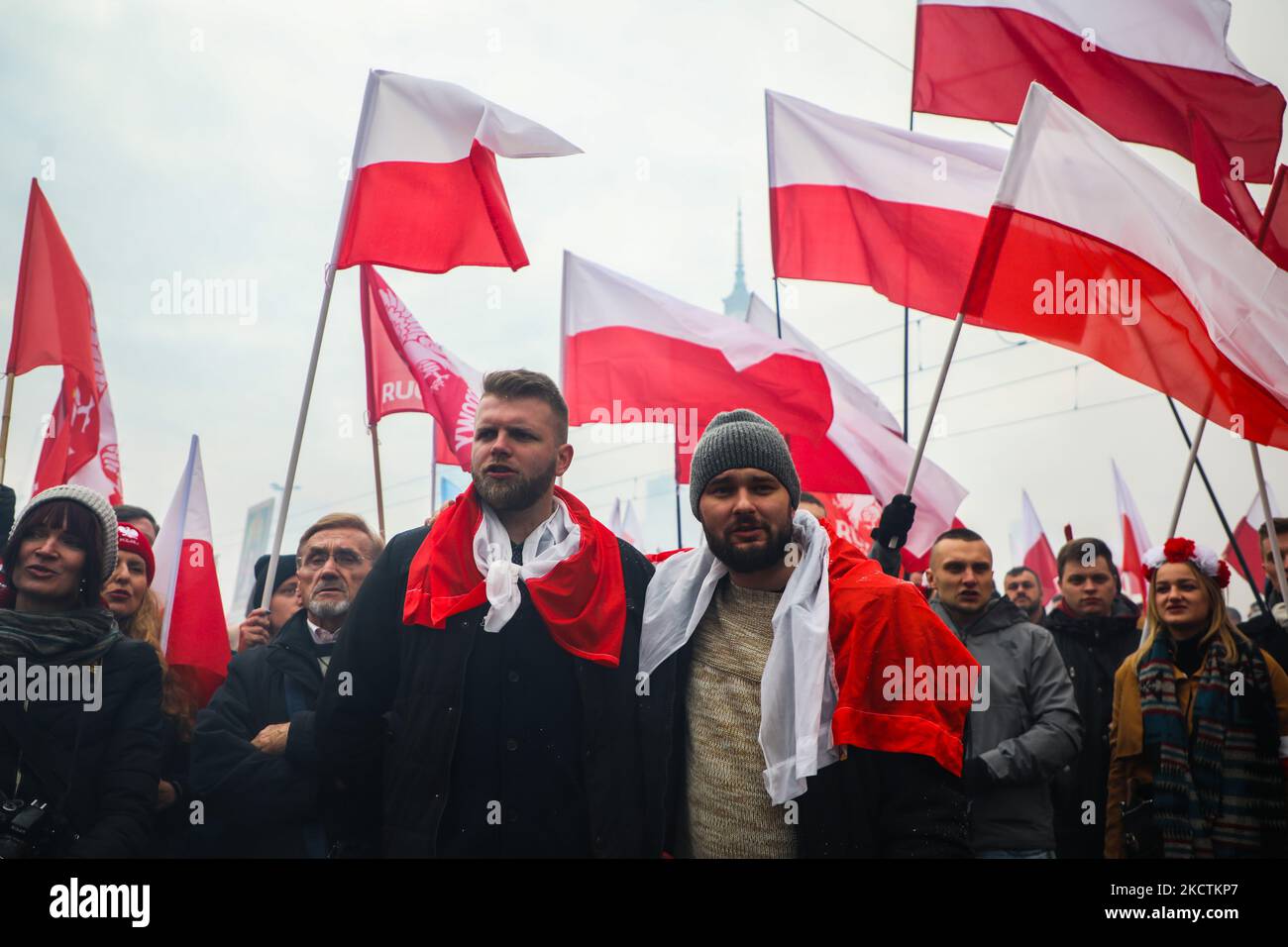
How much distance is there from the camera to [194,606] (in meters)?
5.00

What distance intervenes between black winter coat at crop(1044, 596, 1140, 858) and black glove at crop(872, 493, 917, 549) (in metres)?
1.97

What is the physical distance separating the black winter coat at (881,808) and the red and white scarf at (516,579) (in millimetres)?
434

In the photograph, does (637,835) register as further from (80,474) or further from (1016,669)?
(80,474)

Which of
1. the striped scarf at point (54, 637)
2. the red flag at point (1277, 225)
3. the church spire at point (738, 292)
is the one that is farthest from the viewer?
the church spire at point (738, 292)

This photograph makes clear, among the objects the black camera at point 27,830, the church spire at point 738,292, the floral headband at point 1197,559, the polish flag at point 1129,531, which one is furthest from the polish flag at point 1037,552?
the church spire at point 738,292

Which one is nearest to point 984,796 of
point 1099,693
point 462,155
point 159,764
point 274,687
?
point 1099,693

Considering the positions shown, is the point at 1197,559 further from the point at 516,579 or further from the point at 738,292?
the point at 738,292

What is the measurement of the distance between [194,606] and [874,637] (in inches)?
130

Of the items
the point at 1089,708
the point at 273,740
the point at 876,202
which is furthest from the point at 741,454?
the point at 876,202

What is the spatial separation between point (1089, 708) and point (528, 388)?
3.84 m

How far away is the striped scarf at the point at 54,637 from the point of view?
3430 mm

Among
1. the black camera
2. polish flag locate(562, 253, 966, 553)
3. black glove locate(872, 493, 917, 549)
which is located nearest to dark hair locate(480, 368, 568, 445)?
black glove locate(872, 493, 917, 549)

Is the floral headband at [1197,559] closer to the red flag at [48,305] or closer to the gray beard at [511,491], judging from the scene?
the gray beard at [511,491]
